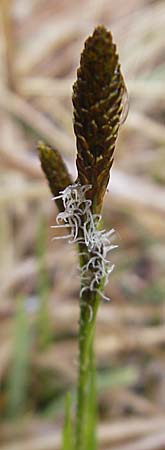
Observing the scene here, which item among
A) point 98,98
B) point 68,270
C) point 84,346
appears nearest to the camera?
point 98,98

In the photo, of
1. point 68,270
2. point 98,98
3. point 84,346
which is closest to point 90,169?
point 98,98

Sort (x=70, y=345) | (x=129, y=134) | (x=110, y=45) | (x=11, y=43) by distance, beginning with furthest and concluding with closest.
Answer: (x=11, y=43)
(x=129, y=134)
(x=70, y=345)
(x=110, y=45)

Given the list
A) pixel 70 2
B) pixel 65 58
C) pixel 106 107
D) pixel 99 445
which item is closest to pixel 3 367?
pixel 99 445

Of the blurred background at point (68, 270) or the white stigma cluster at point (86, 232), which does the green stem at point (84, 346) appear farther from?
the blurred background at point (68, 270)

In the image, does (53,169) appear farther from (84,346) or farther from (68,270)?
(68,270)

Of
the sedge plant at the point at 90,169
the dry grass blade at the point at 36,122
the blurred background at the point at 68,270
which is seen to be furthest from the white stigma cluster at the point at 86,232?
the dry grass blade at the point at 36,122

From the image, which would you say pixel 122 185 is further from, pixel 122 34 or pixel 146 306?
pixel 122 34
